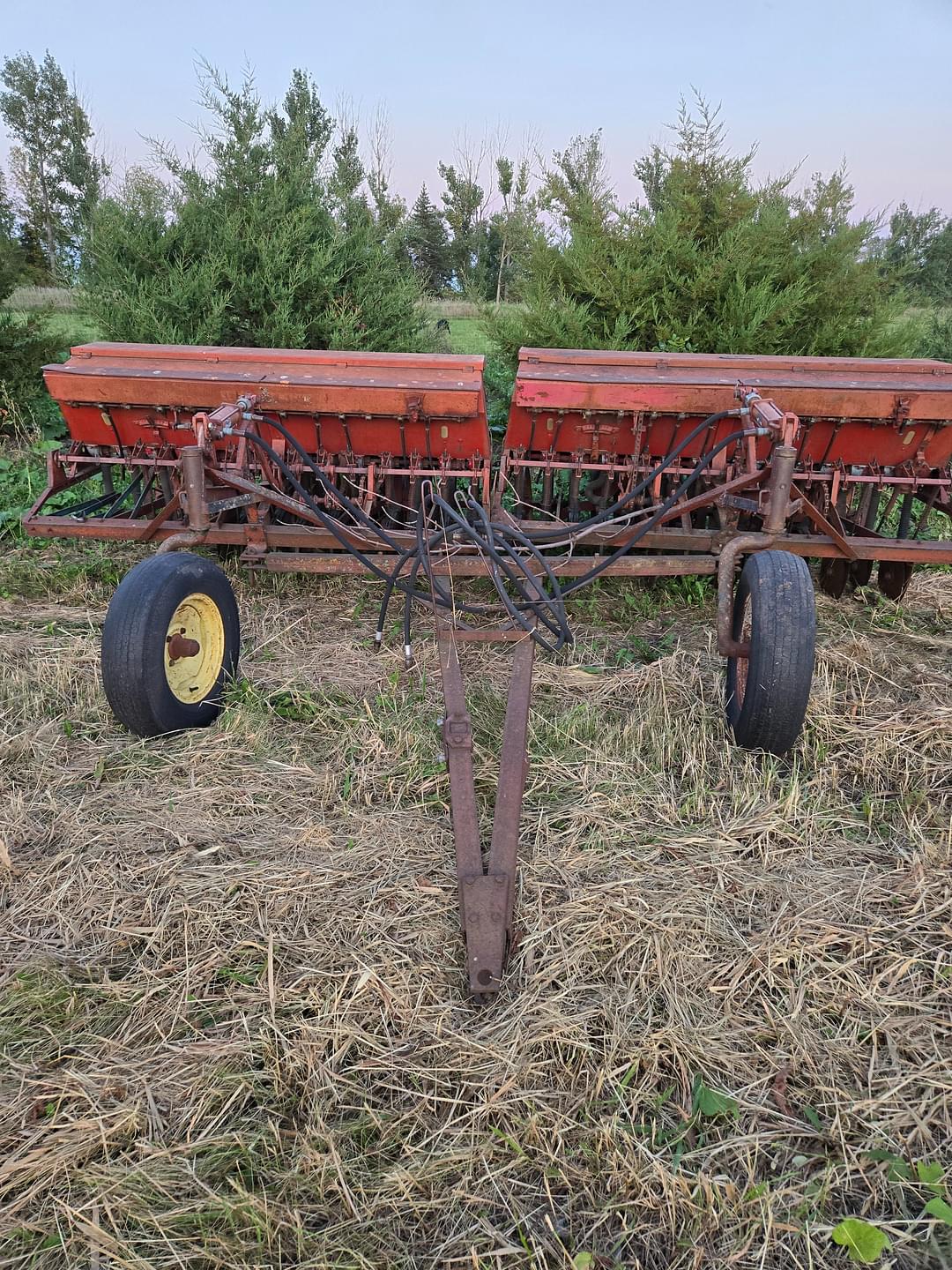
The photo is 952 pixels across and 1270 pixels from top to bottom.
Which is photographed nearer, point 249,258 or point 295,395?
point 295,395

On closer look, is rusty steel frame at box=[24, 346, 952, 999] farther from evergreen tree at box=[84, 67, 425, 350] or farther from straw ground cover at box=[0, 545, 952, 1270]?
evergreen tree at box=[84, 67, 425, 350]

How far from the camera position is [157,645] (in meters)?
3.20

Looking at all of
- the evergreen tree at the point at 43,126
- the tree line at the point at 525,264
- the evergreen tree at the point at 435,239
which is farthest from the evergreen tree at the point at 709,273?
the evergreen tree at the point at 43,126

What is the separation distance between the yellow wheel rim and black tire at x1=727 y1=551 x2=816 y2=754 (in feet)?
7.29

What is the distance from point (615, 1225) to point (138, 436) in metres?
4.51

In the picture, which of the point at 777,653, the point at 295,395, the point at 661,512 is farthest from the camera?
the point at 295,395

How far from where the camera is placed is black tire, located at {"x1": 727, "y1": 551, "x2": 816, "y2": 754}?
3035mm

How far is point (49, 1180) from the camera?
1738 millimetres

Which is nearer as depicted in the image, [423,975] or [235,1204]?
[235,1204]

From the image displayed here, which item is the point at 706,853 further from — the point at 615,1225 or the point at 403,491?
the point at 403,491

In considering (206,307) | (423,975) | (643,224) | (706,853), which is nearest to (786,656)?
(706,853)

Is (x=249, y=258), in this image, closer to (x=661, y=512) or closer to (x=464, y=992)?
(x=661, y=512)

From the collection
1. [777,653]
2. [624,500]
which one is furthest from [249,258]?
[777,653]

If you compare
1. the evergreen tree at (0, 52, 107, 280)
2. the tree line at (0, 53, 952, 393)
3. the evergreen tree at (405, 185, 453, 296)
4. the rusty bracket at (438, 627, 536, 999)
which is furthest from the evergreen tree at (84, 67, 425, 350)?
the evergreen tree at (0, 52, 107, 280)
